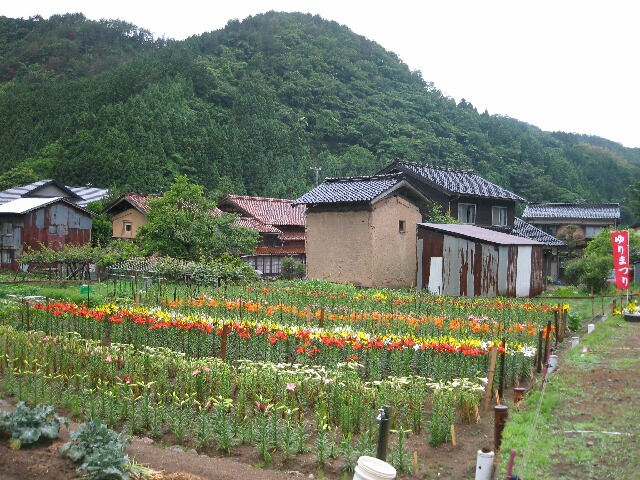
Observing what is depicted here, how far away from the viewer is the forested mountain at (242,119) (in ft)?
146

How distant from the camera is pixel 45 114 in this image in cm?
4828

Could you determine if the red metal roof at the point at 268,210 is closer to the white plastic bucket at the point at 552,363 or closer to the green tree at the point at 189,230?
the green tree at the point at 189,230

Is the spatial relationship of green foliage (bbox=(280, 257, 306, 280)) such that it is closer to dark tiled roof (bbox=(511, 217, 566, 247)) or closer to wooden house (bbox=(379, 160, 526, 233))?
wooden house (bbox=(379, 160, 526, 233))

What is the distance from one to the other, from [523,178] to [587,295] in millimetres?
31133

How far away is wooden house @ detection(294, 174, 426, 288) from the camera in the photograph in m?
22.0

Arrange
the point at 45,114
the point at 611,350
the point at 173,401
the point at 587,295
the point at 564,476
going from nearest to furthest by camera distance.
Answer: the point at 564,476
the point at 173,401
the point at 611,350
the point at 587,295
the point at 45,114

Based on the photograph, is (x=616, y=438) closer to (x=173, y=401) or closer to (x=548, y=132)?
(x=173, y=401)

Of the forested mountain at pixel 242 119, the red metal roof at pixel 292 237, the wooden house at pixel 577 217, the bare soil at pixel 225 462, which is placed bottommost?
the bare soil at pixel 225 462

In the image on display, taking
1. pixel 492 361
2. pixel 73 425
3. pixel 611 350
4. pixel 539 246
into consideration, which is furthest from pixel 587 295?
pixel 73 425

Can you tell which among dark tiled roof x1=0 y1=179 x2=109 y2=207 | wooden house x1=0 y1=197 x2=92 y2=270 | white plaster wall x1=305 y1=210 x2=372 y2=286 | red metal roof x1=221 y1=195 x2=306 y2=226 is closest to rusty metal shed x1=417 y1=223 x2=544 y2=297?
white plaster wall x1=305 y1=210 x2=372 y2=286

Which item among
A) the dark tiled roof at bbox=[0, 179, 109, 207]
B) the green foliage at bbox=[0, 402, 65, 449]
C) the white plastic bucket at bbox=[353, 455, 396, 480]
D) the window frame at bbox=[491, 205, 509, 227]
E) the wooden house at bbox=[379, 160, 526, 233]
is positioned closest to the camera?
the white plastic bucket at bbox=[353, 455, 396, 480]

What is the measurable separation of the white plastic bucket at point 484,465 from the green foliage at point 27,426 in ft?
11.1

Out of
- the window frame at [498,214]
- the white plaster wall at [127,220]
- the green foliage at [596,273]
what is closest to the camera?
the green foliage at [596,273]

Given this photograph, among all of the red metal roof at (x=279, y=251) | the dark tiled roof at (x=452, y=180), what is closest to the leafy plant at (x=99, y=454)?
the dark tiled roof at (x=452, y=180)
